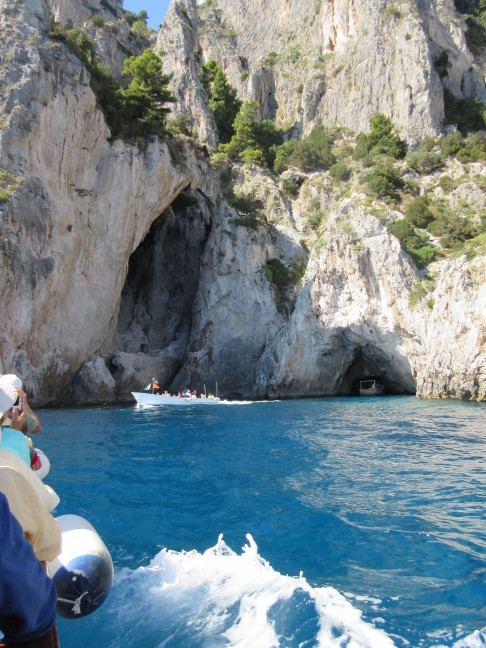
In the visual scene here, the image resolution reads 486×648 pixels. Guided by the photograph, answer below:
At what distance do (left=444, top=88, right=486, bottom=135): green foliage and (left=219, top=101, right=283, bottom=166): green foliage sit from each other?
17.5m

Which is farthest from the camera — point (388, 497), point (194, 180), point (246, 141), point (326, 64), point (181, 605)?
point (326, 64)

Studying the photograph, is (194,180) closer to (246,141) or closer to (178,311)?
(178,311)

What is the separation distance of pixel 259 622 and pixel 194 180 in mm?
33584

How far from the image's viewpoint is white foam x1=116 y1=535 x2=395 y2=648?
3.95 meters

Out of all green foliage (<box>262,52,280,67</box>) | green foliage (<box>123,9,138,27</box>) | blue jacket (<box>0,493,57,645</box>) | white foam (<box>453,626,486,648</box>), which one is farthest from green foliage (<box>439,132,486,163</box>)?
blue jacket (<box>0,493,57,645</box>)

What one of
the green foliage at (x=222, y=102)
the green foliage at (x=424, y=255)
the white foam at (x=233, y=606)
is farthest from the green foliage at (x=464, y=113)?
the white foam at (x=233, y=606)

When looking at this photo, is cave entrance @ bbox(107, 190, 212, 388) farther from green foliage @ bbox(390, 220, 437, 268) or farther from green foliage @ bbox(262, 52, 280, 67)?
green foliage @ bbox(262, 52, 280, 67)

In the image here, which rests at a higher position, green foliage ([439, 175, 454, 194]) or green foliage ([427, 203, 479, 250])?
green foliage ([439, 175, 454, 194])

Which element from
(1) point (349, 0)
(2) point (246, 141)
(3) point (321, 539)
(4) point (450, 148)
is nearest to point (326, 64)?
(1) point (349, 0)

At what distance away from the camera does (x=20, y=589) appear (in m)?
1.57

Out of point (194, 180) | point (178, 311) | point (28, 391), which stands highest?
point (194, 180)

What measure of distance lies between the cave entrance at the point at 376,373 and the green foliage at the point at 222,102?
30.0 metres

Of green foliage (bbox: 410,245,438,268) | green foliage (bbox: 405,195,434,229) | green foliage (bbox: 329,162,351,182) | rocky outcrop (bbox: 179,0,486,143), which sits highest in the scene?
rocky outcrop (bbox: 179,0,486,143)

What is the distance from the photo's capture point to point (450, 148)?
4028cm
